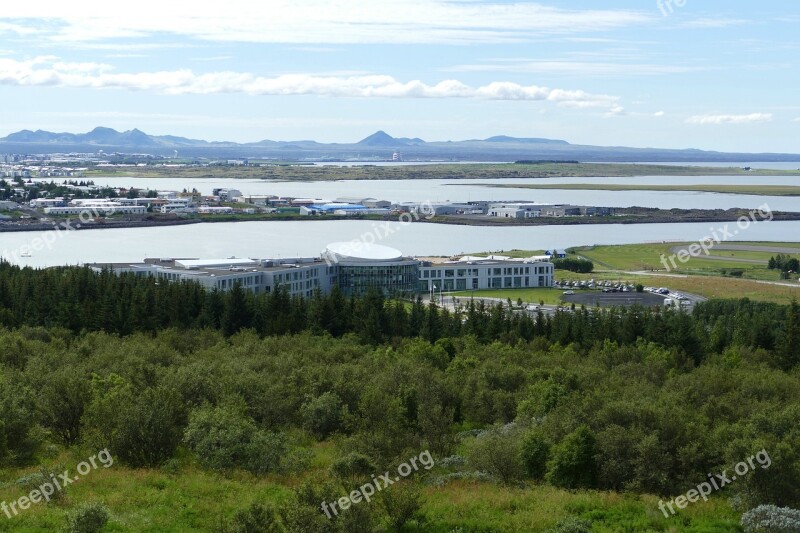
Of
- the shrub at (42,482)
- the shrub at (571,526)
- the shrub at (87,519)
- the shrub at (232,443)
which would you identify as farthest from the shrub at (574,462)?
the shrub at (42,482)

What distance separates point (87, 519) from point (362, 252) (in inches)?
1088

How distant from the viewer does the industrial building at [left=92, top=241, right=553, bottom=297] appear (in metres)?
31.5

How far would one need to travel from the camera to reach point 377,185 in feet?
387

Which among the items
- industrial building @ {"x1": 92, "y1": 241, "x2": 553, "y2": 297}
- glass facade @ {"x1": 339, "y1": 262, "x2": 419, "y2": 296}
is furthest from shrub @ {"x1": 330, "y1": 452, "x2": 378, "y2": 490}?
glass facade @ {"x1": 339, "y1": 262, "x2": 419, "y2": 296}

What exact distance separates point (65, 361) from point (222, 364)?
2680 mm

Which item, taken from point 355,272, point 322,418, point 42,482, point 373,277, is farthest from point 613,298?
point 42,482

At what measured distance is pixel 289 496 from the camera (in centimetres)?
943

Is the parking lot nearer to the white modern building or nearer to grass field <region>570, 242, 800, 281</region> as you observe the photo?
the white modern building

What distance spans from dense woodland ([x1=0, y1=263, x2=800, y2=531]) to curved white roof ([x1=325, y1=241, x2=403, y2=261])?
12.3 m

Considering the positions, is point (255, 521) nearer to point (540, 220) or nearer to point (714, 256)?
point (714, 256)

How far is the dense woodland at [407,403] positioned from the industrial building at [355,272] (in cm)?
887

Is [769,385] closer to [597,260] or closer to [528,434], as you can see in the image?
[528,434]

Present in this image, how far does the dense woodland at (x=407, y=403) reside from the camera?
32.9ft

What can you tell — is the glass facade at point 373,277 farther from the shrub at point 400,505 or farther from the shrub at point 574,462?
the shrub at point 400,505
